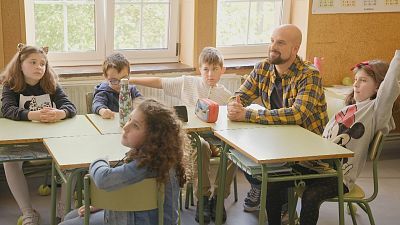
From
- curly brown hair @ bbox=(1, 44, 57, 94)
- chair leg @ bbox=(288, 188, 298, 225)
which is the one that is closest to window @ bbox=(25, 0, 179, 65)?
curly brown hair @ bbox=(1, 44, 57, 94)

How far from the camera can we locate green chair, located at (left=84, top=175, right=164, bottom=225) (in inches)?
85.2

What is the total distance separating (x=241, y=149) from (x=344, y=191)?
2.05ft

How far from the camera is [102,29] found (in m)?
4.32

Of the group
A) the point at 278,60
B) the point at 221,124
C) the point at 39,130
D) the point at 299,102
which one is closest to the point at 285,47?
the point at 278,60

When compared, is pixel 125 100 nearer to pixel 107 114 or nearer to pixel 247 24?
pixel 107 114

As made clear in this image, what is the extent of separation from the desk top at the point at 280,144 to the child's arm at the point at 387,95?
36 centimetres

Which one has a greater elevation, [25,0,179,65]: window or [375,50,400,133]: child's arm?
[25,0,179,65]: window

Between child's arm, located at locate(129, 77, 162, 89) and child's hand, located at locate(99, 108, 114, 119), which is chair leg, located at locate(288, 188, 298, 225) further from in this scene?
child's arm, located at locate(129, 77, 162, 89)

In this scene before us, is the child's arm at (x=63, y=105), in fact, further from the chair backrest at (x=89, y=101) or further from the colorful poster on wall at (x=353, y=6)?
the colorful poster on wall at (x=353, y=6)

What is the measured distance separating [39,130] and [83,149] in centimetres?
47

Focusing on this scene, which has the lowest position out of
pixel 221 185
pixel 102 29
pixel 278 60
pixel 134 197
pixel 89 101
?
pixel 221 185

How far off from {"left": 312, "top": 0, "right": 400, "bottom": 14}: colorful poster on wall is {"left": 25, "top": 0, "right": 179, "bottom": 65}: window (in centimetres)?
117

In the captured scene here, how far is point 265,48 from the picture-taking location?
16.0 ft

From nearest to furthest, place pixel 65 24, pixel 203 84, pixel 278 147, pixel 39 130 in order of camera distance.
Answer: pixel 278 147 < pixel 39 130 < pixel 203 84 < pixel 65 24
